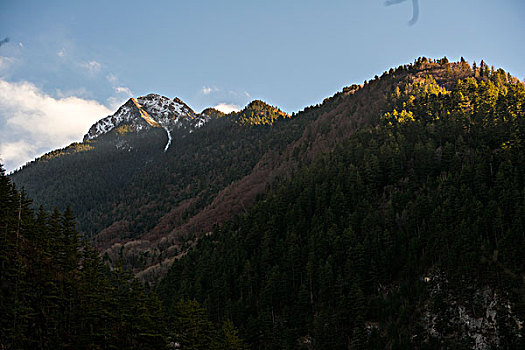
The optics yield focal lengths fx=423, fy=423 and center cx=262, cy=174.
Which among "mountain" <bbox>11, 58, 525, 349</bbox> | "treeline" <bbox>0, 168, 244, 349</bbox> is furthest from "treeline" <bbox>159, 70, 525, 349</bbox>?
"treeline" <bbox>0, 168, 244, 349</bbox>

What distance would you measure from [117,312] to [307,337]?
43346 millimetres

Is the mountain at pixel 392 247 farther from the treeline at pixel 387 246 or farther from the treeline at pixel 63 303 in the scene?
the treeline at pixel 63 303

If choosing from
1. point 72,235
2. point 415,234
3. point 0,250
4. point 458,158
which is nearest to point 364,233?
point 415,234

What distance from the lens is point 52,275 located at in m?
42.2

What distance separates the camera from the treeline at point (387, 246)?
68.6m

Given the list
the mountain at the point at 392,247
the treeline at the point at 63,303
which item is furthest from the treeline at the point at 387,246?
the treeline at the point at 63,303

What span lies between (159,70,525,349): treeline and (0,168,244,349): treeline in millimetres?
35066

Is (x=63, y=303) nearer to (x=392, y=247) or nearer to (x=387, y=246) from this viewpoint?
(x=387, y=246)

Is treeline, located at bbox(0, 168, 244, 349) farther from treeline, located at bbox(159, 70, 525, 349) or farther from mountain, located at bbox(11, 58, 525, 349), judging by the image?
treeline, located at bbox(159, 70, 525, 349)

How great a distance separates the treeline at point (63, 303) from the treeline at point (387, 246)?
115 ft

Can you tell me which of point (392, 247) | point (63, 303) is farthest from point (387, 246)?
point (63, 303)

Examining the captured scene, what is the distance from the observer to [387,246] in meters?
85.9

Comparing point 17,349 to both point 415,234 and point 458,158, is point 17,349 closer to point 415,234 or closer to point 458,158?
point 415,234

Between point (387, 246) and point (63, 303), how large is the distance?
62677 mm
